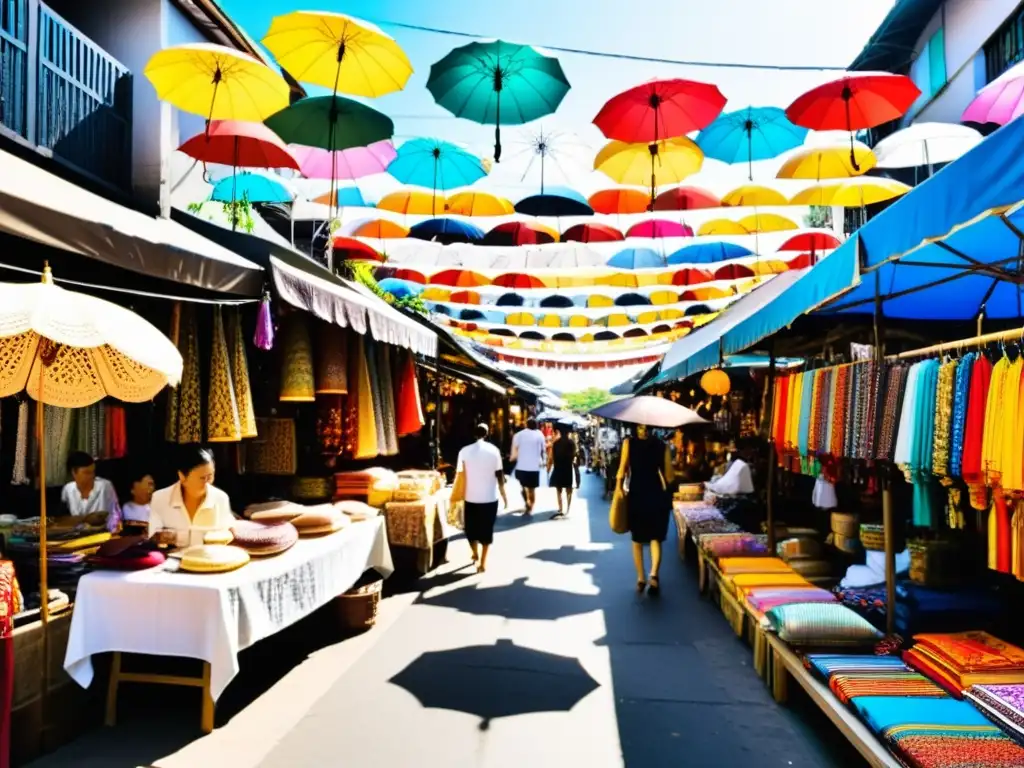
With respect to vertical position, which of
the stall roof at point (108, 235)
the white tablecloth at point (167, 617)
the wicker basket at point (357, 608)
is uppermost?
the stall roof at point (108, 235)

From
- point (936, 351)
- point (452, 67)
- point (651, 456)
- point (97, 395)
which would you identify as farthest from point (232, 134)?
point (936, 351)

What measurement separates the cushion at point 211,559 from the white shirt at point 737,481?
7258mm

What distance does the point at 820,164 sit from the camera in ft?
36.2

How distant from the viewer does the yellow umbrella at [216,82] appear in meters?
6.99

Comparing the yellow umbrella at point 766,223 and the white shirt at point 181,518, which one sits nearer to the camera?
the white shirt at point 181,518

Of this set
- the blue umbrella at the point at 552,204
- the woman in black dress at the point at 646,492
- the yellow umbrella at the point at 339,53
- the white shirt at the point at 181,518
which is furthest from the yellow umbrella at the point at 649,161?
the white shirt at the point at 181,518

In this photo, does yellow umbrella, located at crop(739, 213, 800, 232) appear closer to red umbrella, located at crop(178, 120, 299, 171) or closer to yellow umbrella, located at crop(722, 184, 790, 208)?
yellow umbrella, located at crop(722, 184, 790, 208)

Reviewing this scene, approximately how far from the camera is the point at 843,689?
383cm

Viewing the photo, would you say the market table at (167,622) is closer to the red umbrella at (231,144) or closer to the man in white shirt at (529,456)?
the red umbrella at (231,144)

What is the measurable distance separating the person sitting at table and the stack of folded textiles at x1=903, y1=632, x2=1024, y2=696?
457cm

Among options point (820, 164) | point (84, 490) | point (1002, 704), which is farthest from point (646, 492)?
point (820, 164)

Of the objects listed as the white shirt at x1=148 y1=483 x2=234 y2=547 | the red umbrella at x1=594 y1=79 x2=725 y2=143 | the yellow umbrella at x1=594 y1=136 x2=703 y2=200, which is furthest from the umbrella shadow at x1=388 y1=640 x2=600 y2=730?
the yellow umbrella at x1=594 y1=136 x2=703 y2=200

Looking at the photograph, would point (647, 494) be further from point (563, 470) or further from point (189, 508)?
point (563, 470)

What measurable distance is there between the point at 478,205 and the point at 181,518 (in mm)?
9003
